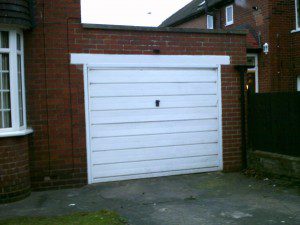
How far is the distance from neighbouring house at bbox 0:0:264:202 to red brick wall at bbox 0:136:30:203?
18 mm

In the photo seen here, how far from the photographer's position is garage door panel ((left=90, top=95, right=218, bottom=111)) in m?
8.56

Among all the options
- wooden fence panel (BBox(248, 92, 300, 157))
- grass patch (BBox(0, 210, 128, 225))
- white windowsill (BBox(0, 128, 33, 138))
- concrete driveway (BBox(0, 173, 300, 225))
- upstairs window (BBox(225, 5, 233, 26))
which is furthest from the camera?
upstairs window (BBox(225, 5, 233, 26))

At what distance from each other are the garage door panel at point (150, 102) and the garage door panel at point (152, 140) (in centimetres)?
65

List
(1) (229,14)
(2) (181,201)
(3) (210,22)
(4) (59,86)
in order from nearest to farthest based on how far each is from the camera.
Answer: (2) (181,201) < (4) (59,86) < (1) (229,14) < (3) (210,22)

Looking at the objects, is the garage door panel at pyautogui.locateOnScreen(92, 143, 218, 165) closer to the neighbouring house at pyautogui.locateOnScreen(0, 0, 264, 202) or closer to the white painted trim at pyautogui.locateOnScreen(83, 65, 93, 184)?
the neighbouring house at pyautogui.locateOnScreen(0, 0, 264, 202)

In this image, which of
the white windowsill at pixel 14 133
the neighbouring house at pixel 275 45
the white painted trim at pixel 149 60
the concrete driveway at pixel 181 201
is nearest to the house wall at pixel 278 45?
the neighbouring house at pixel 275 45

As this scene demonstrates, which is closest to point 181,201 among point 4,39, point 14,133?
point 14,133

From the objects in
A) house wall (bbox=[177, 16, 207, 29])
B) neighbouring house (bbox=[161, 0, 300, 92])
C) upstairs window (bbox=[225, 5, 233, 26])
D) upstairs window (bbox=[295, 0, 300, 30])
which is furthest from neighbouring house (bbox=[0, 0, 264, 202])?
house wall (bbox=[177, 16, 207, 29])

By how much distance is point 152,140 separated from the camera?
29.4ft

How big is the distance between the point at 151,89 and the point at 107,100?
1027 millimetres

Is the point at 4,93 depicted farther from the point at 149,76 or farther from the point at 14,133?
the point at 149,76

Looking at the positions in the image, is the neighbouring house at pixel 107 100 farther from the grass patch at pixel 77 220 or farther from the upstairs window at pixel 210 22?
the upstairs window at pixel 210 22

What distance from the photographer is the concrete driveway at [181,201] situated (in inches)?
243

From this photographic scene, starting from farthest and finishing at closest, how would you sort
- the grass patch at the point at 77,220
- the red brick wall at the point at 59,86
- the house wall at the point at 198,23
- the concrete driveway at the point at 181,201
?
the house wall at the point at 198,23
the red brick wall at the point at 59,86
the concrete driveway at the point at 181,201
the grass patch at the point at 77,220
